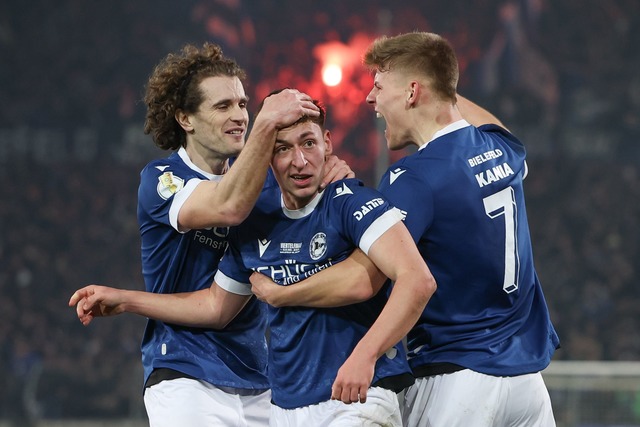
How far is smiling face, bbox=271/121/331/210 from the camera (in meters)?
3.65

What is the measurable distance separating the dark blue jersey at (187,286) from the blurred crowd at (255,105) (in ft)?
32.8

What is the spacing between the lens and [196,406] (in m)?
4.16

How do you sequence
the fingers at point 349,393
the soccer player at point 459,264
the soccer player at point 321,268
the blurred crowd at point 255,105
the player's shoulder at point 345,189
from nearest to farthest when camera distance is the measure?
the fingers at point 349,393 < the soccer player at point 321,268 < the player's shoulder at point 345,189 < the soccer player at point 459,264 < the blurred crowd at point 255,105

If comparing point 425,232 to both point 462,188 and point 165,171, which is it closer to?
point 462,188

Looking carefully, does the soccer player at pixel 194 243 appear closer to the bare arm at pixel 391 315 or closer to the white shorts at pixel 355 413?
the white shorts at pixel 355 413

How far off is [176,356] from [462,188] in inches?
58.5

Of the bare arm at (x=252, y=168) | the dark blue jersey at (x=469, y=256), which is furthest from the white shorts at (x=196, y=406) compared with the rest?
the dark blue jersey at (x=469, y=256)

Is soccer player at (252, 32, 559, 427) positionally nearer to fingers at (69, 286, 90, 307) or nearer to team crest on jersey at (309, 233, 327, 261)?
team crest on jersey at (309, 233, 327, 261)

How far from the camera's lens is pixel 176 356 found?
4.26 meters

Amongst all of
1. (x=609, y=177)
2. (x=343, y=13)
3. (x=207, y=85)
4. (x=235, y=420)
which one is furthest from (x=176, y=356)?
(x=343, y=13)

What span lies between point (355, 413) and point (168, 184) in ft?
4.55

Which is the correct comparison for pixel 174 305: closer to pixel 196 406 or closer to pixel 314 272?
pixel 196 406

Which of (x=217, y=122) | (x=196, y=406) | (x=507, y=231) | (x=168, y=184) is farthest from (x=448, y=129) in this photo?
(x=196, y=406)

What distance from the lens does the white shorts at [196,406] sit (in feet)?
13.6
